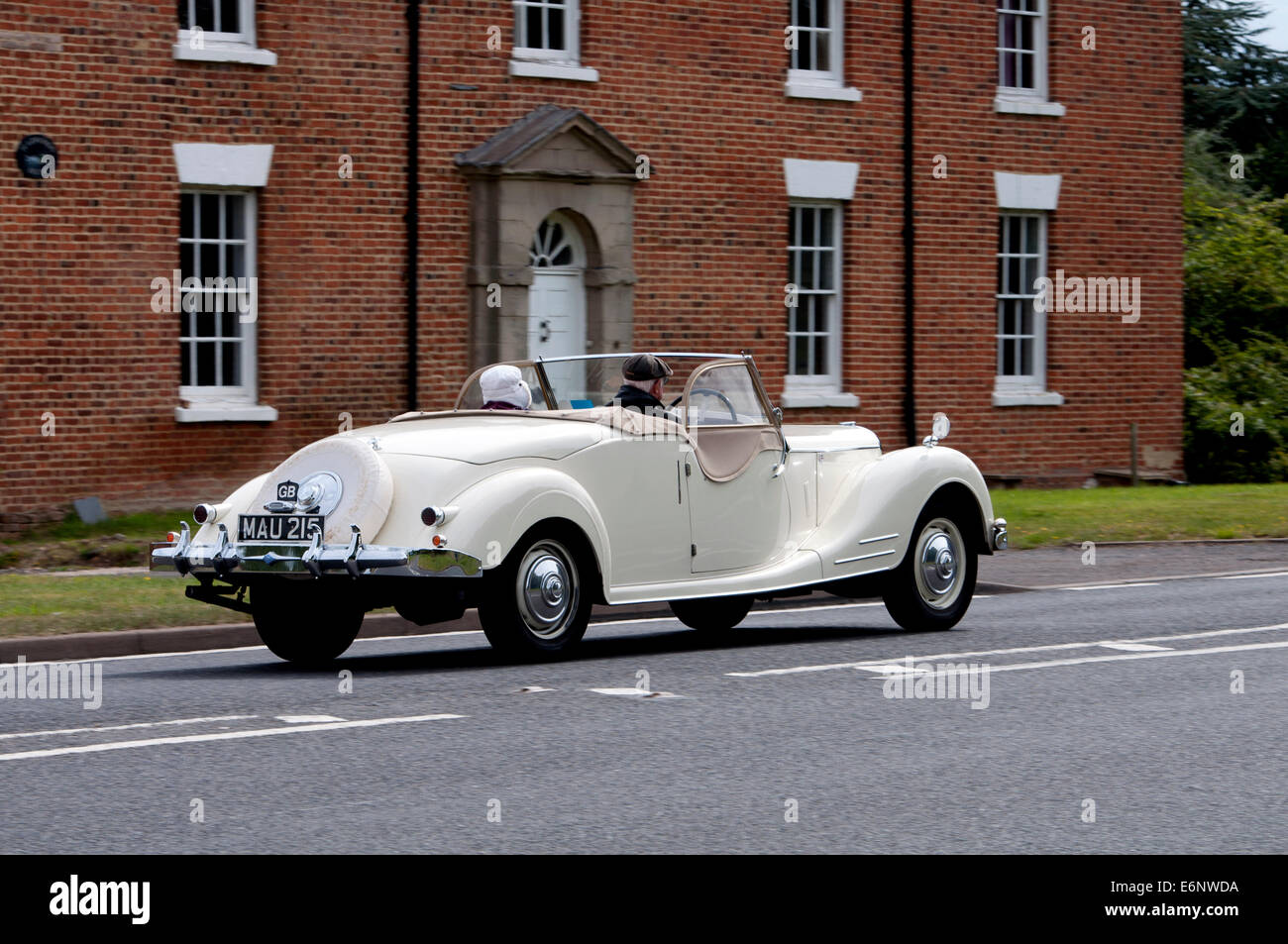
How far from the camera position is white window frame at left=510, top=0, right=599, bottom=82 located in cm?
2030

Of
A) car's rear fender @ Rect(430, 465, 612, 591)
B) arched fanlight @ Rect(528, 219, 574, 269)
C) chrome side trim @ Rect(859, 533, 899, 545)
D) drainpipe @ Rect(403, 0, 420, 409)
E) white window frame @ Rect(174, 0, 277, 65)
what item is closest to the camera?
car's rear fender @ Rect(430, 465, 612, 591)

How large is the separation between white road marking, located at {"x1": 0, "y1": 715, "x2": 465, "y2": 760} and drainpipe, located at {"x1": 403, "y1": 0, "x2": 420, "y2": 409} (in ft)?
36.7

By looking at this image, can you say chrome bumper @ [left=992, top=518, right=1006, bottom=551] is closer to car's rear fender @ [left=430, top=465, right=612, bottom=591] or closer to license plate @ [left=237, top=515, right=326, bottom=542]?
car's rear fender @ [left=430, top=465, right=612, bottom=591]

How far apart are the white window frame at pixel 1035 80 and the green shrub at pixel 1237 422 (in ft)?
16.2

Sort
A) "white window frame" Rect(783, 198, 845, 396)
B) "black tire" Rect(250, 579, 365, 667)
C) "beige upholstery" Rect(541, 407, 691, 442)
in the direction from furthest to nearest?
"white window frame" Rect(783, 198, 845, 396) < "beige upholstery" Rect(541, 407, 691, 442) < "black tire" Rect(250, 579, 365, 667)

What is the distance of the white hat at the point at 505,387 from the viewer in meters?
11.2

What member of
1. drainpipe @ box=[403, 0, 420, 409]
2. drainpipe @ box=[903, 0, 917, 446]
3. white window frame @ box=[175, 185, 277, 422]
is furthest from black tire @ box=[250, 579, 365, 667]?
drainpipe @ box=[903, 0, 917, 446]

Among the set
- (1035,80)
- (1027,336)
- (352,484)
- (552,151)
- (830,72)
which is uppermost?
(1035,80)

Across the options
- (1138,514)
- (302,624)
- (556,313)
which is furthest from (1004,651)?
(556,313)

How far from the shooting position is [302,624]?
427 inches

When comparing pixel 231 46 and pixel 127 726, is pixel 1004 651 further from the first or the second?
pixel 231 46

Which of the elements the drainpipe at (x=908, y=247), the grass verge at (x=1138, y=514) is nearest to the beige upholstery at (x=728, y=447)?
the grass verge at (x=1138, y=514)

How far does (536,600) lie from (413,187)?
10.0 metres

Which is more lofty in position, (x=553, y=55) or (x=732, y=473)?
(x=553, y=55)
